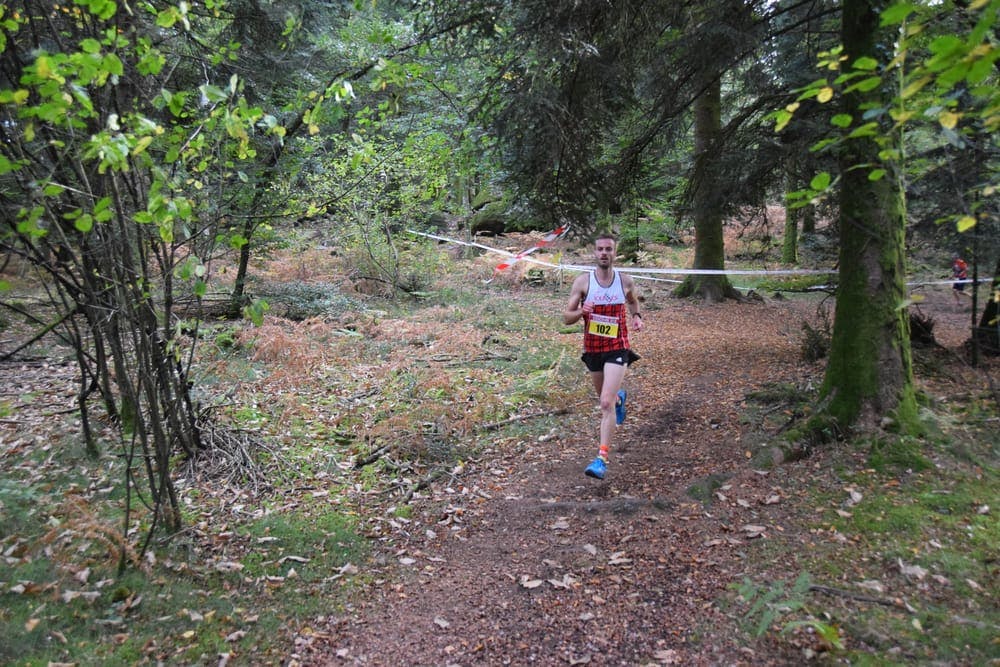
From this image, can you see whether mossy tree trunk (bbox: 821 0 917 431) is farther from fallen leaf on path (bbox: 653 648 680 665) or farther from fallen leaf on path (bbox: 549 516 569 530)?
fallen leaf on path (bbox: 653 648 680 665)

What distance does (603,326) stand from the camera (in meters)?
5.76

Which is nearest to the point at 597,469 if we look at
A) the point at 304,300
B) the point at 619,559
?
the point at 619,559

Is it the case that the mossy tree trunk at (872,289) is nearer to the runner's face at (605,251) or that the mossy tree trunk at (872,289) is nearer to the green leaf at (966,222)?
the runner's face at (605,251)

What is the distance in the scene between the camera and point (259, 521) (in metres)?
4.95

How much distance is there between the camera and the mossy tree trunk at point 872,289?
4.90m

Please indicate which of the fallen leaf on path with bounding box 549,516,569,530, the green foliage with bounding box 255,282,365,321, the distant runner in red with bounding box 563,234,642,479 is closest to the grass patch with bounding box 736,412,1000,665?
the fallen leaf on path with bounding box 549,516,569,530

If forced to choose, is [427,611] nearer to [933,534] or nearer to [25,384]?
[933,534]

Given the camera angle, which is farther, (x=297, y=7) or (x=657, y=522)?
(x=297, y=7)

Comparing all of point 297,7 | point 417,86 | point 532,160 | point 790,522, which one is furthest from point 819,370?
point 297,7

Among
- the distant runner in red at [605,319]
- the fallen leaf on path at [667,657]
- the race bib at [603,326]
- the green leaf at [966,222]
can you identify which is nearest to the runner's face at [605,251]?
the distant runner in red at [605,319]

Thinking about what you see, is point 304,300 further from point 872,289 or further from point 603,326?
point 872,289

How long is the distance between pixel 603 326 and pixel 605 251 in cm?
71

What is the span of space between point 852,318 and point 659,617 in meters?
3.05

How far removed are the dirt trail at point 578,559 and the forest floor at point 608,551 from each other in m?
0.01
